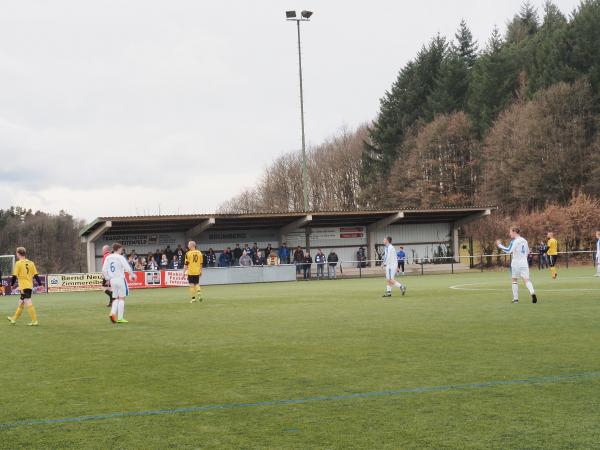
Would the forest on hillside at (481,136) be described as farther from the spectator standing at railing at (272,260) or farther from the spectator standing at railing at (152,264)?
the spectator standing at railing at (152,264)

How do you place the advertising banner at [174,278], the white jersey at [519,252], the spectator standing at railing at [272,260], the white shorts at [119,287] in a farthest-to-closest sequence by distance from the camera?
the spectator standing at railing at [272,260] → the advertising banner at [174,278] → the white jersey at [519,252] → the white shorts at [119,287]

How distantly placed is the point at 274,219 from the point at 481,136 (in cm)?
3345

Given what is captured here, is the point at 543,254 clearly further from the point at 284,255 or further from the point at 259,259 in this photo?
the point at 259,259

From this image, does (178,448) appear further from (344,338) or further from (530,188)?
(530,188)

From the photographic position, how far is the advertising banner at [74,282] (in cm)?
3703

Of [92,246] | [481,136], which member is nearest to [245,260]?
[92,246]

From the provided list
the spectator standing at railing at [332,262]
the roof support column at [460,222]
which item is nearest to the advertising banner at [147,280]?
the spectator standing at railing at [332,262]

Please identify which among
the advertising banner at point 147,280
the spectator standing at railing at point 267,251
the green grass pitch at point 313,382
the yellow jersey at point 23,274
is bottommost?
the green grass pitch at point 313,382

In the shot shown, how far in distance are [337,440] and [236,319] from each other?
11128 millimetres

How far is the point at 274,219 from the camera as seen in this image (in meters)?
45.0

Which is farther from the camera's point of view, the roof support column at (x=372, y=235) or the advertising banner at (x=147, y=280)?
the roof support column at (x=372, y=235)

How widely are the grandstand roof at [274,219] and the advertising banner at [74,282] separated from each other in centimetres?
356

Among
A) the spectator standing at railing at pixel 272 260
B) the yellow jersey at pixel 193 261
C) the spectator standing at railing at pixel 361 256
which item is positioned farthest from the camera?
the spectator standing at railing at pixel 361 256

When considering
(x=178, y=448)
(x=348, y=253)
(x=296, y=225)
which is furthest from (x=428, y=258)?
(x=178, y=448)
